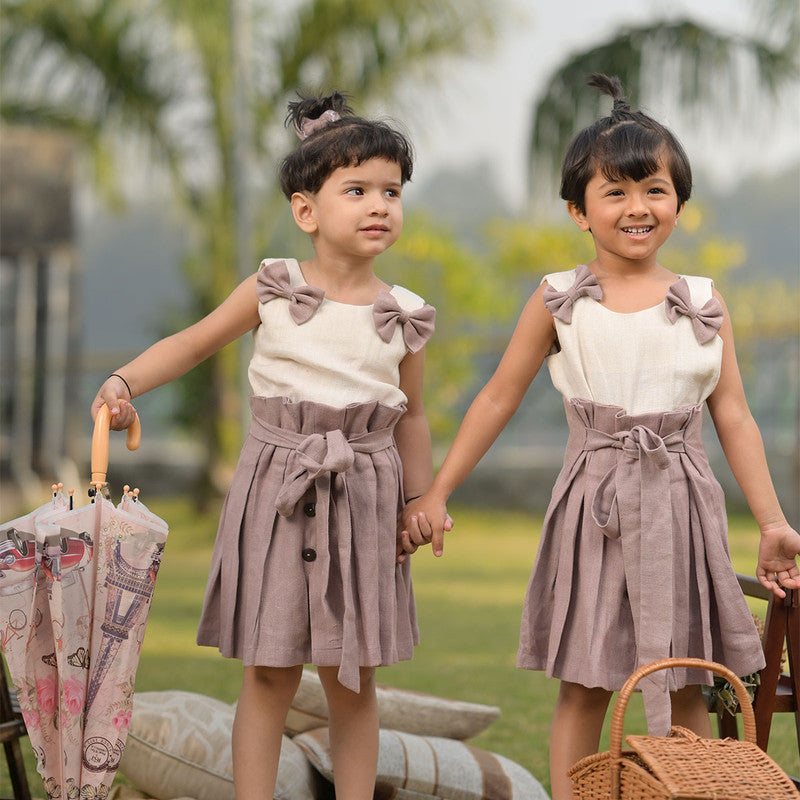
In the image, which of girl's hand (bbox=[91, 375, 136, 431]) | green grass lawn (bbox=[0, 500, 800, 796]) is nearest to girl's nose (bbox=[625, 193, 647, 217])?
girl's hand (bbox=[91, 375, 136, 431])

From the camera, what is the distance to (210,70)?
30.8 ft

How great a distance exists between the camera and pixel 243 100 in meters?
9.28

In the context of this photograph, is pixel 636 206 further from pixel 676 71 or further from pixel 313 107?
pixel 676 71

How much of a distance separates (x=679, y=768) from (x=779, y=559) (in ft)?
2.18

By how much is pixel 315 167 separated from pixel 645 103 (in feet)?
15.6

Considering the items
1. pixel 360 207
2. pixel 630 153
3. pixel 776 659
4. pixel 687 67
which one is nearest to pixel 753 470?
pixel 776 659

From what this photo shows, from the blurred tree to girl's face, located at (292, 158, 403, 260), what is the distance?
22.0 ft

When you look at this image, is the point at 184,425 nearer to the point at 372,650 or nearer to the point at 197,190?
the point at 197,190

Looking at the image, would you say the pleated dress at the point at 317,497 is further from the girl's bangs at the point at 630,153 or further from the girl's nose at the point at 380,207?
the girl's bangs at the point at 630,153

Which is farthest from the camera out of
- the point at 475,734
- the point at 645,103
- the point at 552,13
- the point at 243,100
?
the point at 552,13

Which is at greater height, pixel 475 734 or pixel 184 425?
pixel 184 425

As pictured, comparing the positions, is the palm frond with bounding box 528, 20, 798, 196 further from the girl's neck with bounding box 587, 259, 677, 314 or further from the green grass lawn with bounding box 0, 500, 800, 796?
the girl's neck with bounding box 587, 259, 677, 314

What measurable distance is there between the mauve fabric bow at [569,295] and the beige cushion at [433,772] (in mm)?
1211

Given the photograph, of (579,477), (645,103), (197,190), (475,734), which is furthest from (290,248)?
(579,477)
